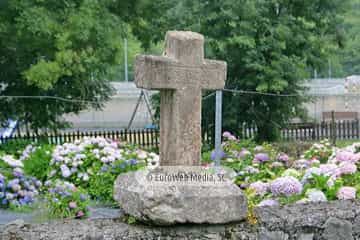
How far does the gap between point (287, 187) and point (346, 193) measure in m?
0.45

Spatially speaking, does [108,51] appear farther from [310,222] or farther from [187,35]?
[310,222]

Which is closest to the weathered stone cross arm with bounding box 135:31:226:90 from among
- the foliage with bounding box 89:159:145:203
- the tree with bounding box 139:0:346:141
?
the foliage with bounding box 89:159:145:203

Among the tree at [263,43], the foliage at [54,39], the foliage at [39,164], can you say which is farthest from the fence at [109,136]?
the foliage at [39,164]

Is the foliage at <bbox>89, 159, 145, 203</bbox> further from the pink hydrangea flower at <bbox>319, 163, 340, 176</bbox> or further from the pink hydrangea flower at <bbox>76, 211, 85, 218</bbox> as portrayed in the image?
the pink hydrangea flower at <bbox>319, 163, 340, 176</bbox>

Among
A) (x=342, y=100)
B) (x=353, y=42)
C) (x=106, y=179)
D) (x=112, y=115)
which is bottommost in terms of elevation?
(x=112, y=115)

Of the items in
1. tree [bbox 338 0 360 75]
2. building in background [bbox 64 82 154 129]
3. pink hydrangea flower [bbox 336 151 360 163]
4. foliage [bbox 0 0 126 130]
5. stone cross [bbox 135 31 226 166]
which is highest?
tree [bbox 338 0 360 75]

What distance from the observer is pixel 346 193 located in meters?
4.31

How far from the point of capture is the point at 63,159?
25.8 ft

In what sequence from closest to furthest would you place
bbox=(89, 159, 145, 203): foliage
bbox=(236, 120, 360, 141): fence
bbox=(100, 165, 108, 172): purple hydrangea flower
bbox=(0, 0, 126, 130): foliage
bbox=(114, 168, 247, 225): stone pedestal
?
1. bbox=(114, 168, 247, 225): stone pedestal
2. bbox=(89, 159, 145, 203): foliage
3. bbox=(100, 165, 108, 172): purple hydrangea flower
4. bbox=(0, 0, 126, 130): foliage
5. bbox=(236, 120, 360, 141): fence

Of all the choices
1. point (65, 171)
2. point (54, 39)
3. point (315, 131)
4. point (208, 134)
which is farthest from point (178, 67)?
point (315, 131)

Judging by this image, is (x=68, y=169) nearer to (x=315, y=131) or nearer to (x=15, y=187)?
(x=15, y=187)

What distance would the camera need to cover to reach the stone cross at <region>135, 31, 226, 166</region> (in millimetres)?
4172

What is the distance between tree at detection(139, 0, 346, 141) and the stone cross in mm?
9294

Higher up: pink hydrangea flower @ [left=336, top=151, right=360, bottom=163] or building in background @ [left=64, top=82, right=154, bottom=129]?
pink hydrangea flower @ [left=336, top=151, right=360, bottom=163]
